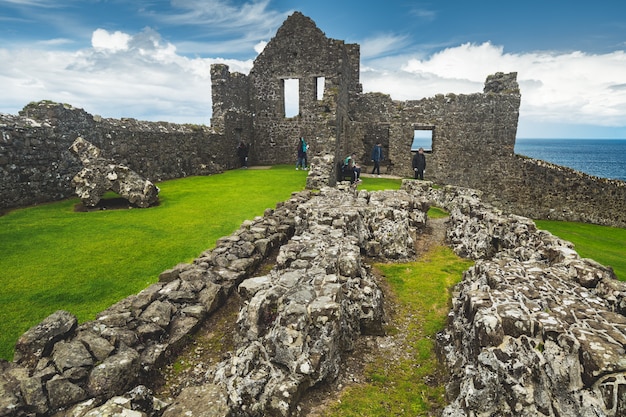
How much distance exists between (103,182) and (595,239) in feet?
64.2

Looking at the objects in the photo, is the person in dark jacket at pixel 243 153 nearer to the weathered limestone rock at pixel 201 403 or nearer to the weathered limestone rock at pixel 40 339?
the weathered limestone rock at pixel 40 339

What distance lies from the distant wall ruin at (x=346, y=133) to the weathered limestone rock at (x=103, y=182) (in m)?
2.78

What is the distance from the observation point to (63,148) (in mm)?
12281

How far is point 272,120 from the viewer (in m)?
24.6

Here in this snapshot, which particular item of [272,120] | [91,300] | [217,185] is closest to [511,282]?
[91,300]

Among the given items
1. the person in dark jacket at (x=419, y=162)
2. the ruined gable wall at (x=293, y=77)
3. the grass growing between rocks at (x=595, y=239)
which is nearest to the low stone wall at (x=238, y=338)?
the grass growing between rocks at (x=595, y=239)

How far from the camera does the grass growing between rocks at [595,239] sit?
11.0m

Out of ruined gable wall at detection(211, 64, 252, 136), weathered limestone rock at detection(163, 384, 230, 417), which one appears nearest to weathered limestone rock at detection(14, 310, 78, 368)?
weathered limestone rock at detection(163, 384, 230, 417)

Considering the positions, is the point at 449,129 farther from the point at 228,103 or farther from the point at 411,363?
the point at 411,363

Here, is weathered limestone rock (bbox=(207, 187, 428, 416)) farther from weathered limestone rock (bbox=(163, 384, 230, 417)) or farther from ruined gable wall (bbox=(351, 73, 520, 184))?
ruined gable wall (bbox=(351, 73, 520, 184))

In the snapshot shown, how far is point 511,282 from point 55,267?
7.67 metres

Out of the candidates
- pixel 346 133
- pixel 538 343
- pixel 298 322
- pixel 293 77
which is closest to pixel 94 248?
pixel 298 322

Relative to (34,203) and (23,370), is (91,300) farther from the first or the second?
(34,203)

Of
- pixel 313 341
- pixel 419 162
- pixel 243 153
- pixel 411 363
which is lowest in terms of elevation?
pixel 411 363
